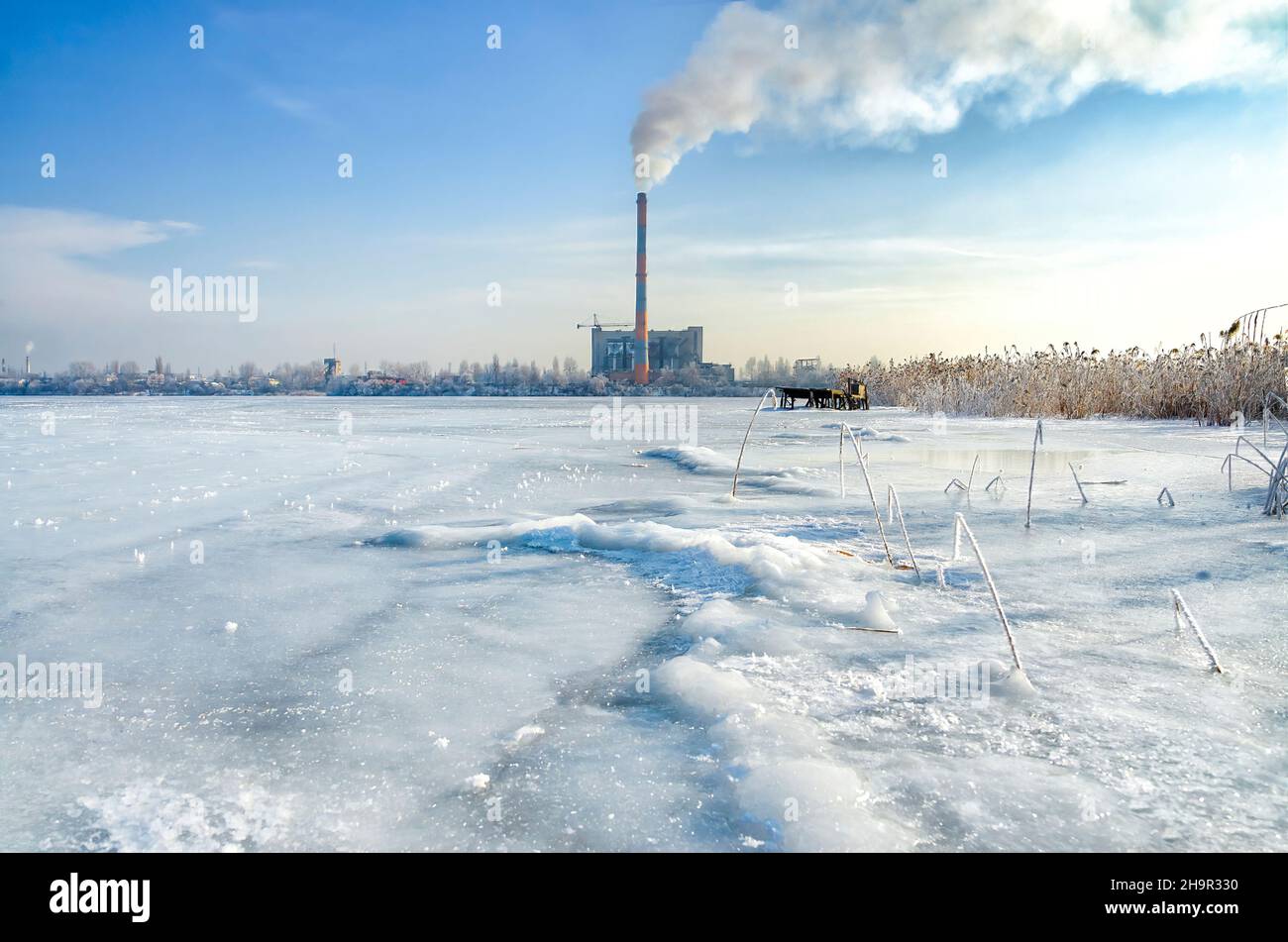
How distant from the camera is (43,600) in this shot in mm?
2842

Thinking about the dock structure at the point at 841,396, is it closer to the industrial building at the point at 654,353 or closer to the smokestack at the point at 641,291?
the smokestack at the point at 641,291

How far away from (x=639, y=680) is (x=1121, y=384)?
17451 millimetres

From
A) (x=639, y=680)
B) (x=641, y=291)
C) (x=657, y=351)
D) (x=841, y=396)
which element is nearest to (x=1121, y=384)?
(x=841, y=396)

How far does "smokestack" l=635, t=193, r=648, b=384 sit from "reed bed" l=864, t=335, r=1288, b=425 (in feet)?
112

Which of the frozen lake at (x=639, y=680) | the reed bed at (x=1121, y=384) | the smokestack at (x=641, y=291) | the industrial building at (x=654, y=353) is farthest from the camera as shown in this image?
the industrial building at (x=654, y=353)

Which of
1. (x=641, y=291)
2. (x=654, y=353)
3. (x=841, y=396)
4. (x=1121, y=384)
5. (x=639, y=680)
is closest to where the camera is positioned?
(x=639, y=680)

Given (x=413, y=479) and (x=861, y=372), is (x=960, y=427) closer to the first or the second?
(x=413, y=479)

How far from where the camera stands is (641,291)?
178 feet

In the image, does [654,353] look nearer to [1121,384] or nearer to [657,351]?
[657,351]

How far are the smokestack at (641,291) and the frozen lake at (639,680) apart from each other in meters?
50.6

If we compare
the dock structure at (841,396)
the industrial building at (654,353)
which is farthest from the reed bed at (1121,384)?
the industrial building at (654,353)

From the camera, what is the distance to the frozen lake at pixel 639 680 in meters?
1.37
